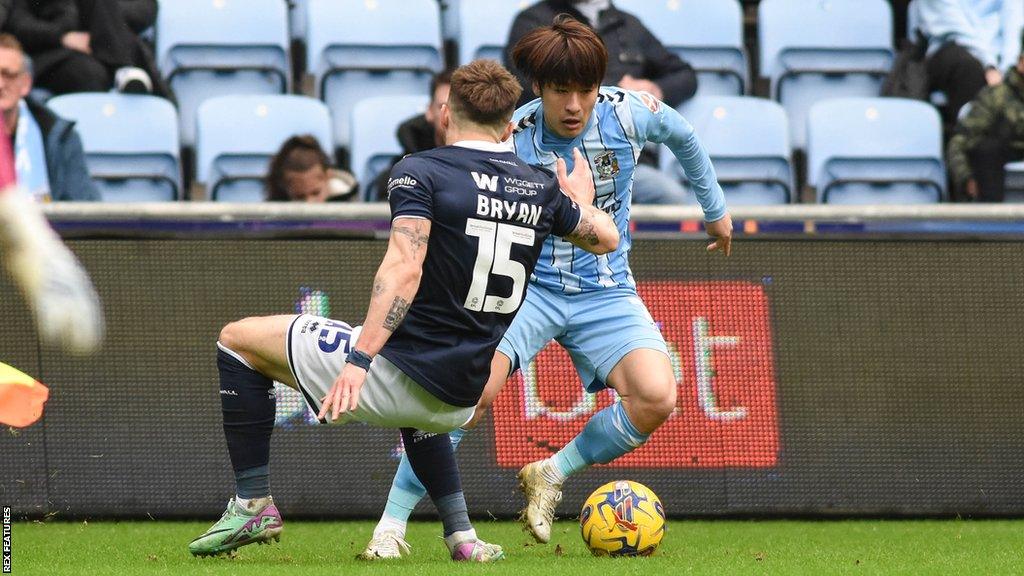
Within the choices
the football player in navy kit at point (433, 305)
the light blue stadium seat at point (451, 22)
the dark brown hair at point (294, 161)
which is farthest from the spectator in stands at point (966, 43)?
the football player in navy kit at point (433, 305)

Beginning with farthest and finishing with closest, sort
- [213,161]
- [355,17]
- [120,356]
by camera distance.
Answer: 1. [355,17]
2. [213,161]
3. [120,356]

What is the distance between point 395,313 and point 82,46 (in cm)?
583

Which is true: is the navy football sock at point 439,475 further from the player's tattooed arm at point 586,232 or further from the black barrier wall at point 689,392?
the black barrier wall at point 689,392

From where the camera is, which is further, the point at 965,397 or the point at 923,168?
the point at 923,168

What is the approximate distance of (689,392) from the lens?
754 centimetres

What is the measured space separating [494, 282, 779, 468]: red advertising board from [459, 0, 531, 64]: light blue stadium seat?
361 cm

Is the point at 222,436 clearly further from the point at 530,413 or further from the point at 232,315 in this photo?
the point at 530,413

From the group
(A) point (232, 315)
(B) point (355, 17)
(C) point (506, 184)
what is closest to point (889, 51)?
(B) point (355, 17)

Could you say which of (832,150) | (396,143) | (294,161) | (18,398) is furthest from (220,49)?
(18,398)

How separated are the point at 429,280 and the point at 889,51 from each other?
6.84m

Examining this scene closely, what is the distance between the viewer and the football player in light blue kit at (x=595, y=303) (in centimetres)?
612

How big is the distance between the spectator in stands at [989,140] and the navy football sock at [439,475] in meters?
5.24

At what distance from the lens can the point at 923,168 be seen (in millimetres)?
10148

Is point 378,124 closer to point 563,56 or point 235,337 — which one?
point 563,56
